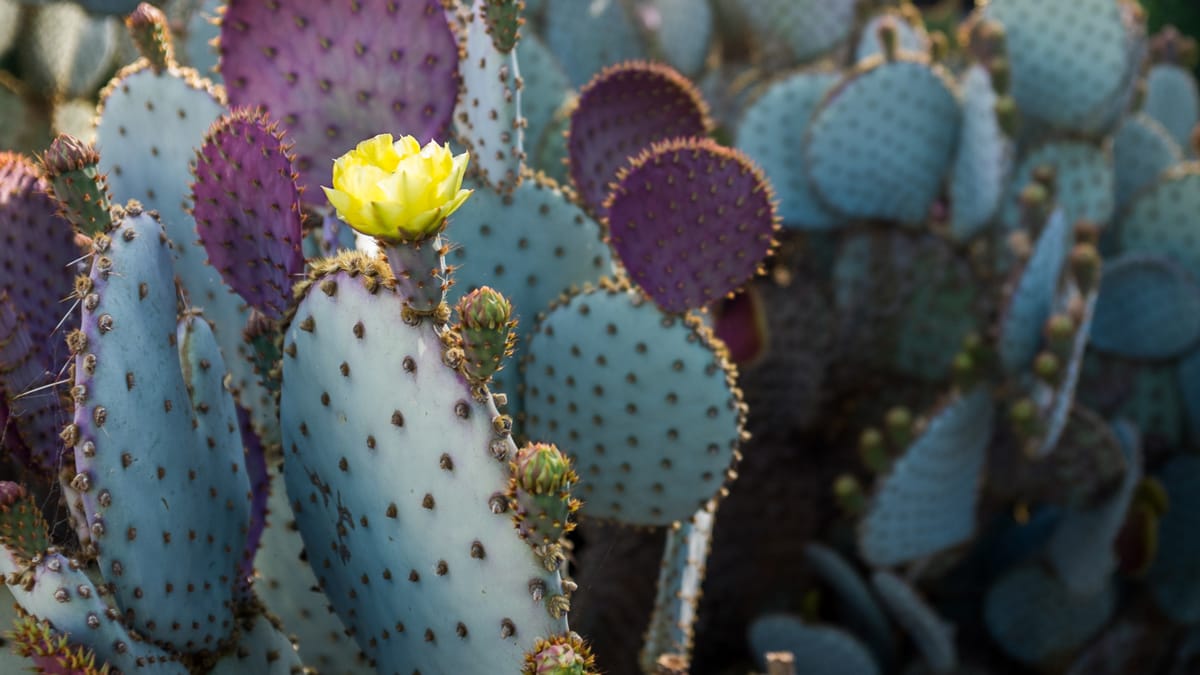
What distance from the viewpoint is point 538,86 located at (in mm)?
2865

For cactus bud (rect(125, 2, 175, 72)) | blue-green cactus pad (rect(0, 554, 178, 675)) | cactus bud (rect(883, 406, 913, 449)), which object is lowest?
cactus bud (rect(883, 406, 913, 449))

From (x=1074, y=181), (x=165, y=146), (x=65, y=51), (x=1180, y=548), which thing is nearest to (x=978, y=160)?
(x=1074, y=181)

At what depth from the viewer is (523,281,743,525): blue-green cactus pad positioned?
166cm

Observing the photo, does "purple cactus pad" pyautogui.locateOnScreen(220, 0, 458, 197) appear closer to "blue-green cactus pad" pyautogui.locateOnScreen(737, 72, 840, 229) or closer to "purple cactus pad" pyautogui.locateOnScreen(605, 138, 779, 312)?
"purple cactus pad" pyautogui.locateOnScreen(605, 138, 779, 312)

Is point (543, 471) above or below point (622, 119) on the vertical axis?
below

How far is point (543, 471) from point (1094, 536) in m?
2.30

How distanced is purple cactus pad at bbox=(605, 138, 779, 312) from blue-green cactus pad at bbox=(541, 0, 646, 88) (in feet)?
7.24

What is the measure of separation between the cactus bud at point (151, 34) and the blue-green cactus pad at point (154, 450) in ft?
1.40

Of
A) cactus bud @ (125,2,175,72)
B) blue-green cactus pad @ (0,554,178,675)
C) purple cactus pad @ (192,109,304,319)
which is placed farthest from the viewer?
cactus bud @ (125,2,175,72)

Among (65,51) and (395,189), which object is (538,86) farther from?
(65,51)

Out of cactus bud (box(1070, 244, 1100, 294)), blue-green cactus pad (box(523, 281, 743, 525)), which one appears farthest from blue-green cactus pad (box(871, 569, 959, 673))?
blue-green cactus pad (box(523, 281, 743, 525))

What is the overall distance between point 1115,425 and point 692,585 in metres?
1.75

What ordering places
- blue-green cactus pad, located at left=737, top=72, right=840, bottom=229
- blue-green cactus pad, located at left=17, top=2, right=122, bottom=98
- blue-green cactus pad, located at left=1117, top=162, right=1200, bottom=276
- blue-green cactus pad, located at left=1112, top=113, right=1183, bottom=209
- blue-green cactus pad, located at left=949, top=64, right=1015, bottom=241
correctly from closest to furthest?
blue-green cactus pad, located at left=949, top=64, right=1015, bottom=241
blue-green cactus pad, located at left=1117, top=162, right=1200, bottom=276
blue-green cactus pad, located at left=737, top=72, right=840, bottom=229
blue-green cactus pad, located at left=1112, top=113, right=1183, bottom=209
blue-green cactus pad, located at left=17, top=2, right=122, bottom=98

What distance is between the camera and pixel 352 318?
1.13m
